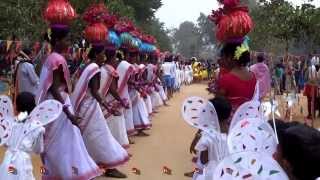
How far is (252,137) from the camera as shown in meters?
2.96

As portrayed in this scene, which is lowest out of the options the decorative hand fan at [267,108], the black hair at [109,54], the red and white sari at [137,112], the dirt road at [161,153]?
the dirt road at [161,153]

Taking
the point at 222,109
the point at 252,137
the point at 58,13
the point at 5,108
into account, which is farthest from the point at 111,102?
the point at 252,137

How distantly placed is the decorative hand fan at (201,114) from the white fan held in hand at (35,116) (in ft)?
3.72

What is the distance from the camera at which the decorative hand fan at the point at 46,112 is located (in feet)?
15.3

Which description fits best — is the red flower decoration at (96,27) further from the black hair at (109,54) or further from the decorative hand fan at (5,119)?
the decorative hand fan at (5,119)

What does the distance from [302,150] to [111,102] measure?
6.44 meters

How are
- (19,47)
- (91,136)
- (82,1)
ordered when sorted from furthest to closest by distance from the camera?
(82,1), (19,47), (91,136)

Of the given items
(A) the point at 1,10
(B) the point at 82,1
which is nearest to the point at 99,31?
(A) the point at 1,10

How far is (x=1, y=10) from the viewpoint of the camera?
753 inches

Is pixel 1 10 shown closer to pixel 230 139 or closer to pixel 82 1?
pixel 82 1

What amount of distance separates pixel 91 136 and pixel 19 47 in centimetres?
859

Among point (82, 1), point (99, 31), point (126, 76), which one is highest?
point (82, 1)

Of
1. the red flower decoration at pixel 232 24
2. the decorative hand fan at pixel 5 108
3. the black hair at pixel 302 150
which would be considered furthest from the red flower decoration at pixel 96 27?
the black hair at pixel 302 150

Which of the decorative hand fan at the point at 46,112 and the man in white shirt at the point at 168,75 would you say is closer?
the decorative hand fan at the point at 46,112
